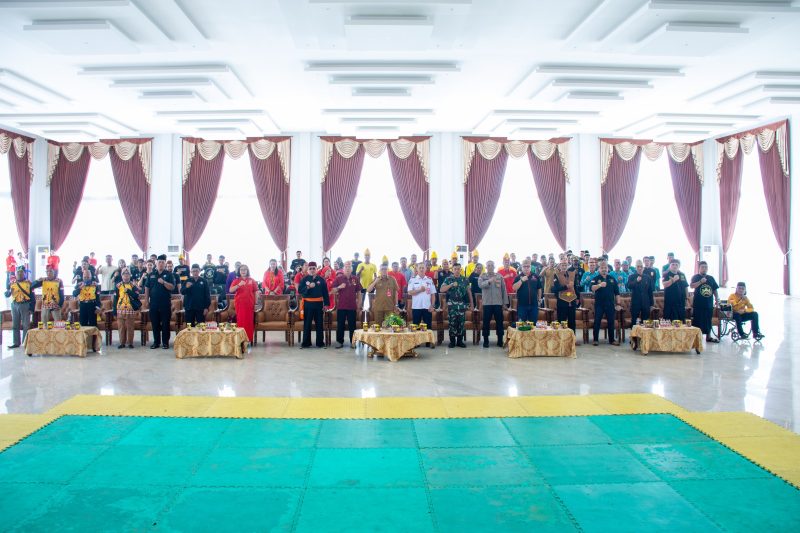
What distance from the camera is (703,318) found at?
9.77m

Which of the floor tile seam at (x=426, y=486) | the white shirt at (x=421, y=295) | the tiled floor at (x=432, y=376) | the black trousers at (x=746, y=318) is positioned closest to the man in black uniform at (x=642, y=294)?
the tiled floor at (x=432, y=376)

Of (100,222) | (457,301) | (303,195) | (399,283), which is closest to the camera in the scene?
(457,301)

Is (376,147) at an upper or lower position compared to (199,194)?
upper

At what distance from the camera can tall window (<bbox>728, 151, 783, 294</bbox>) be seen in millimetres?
15578

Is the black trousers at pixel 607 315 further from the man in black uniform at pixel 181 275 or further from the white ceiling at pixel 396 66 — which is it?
the man in black uniform at pixel 181 275

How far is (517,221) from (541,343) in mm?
8443

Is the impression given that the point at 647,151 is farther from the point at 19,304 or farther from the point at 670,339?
the point at 19,304

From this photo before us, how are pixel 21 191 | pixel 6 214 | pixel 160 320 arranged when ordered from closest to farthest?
pixel 160 320
pixel 6 214
pixel 21 191

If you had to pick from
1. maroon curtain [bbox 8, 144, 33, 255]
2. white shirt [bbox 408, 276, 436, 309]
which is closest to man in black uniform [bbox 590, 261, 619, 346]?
white shirt [bbox 408, 276, 436, 309]

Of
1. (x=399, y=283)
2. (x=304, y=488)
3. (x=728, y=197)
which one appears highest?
(x=728, y=197)

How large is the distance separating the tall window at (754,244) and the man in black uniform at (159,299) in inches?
612

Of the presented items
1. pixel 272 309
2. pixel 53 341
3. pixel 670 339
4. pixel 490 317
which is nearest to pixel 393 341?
pixel 490 317

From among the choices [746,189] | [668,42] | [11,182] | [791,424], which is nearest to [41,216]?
[11,182]

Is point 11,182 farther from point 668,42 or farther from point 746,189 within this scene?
point 746,189
